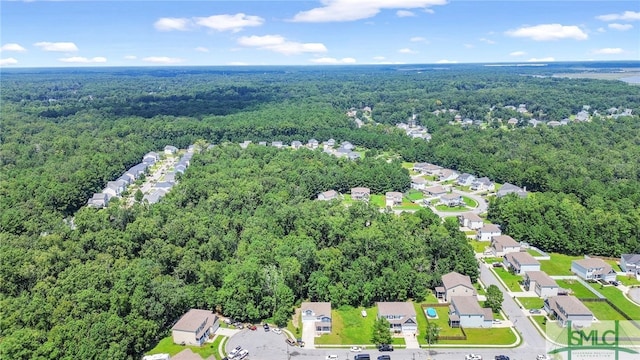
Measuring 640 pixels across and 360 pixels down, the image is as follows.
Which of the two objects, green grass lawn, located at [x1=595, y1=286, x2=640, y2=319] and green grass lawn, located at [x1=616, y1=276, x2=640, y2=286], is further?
green grass lawn, located at [x1=616, y1=276, x2=640, y2=286]

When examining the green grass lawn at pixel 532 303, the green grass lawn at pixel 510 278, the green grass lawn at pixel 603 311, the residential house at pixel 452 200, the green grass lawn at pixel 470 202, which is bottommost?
the green grass lawn at pixel 603 311

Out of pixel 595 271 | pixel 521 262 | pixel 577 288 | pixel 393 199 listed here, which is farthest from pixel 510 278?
pixel 393 199

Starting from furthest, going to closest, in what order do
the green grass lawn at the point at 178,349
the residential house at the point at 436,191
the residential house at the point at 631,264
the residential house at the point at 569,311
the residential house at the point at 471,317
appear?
the residential house at the point at 436,191
the residential house at the point at 631,264
the residential house at the point at 471,317
the residential house at the point at 569,311
the green grass lawn at the point at 178,349

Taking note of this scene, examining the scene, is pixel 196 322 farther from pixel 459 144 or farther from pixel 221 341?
pixel 459 144

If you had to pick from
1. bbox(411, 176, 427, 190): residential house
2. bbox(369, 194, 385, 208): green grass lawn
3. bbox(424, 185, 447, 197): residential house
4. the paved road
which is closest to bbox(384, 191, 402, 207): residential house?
bbox(369, 194, 385, 208): green grass lawn

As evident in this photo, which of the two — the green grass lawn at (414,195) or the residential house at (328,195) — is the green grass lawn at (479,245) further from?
the residential house at (328,195)

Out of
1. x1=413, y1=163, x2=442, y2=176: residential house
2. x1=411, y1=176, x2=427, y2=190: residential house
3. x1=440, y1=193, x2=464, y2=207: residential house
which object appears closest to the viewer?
x1=440, y1=193, x2=464, y2=207: residential house

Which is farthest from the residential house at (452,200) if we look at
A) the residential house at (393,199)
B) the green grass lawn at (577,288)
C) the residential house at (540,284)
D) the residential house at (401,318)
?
the residential house at (401,318)

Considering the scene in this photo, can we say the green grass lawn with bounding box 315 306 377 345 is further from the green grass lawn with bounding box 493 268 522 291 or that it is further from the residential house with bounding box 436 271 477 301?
the green grass lawn with bounding box 493 268 522 291
